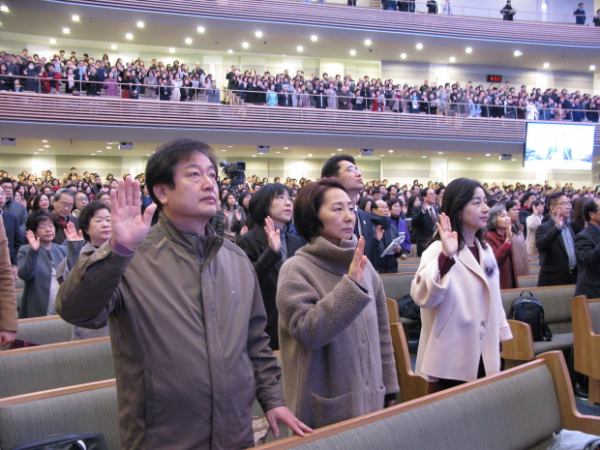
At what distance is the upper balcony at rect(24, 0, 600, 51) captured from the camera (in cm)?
1652

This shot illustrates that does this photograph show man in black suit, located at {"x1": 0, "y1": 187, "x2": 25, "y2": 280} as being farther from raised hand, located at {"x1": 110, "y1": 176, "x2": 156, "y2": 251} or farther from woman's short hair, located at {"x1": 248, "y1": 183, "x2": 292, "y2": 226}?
raised hand, located at {"x1": 110, "y1": 176, "x2": 156, "y2": 251}

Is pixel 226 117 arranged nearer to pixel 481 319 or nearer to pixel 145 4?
pixel 145 4

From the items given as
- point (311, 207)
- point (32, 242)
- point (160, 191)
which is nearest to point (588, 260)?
point (311, 207)

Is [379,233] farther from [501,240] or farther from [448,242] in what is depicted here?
[448,242]

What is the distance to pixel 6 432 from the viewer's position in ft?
6.13

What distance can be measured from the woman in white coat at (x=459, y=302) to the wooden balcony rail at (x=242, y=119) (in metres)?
13.9

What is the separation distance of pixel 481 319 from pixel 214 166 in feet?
4.82

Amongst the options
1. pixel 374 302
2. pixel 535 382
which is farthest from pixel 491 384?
pixel 374 302

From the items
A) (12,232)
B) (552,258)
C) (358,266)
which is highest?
(12,232)

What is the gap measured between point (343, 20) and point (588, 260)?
651 inches

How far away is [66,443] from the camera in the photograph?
169 centimetres

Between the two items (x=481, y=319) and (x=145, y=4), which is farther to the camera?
(x=145, y=4)

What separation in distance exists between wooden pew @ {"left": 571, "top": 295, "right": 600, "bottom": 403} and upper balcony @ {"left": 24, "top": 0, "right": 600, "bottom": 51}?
16069 mm

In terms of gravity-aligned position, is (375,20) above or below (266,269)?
above
